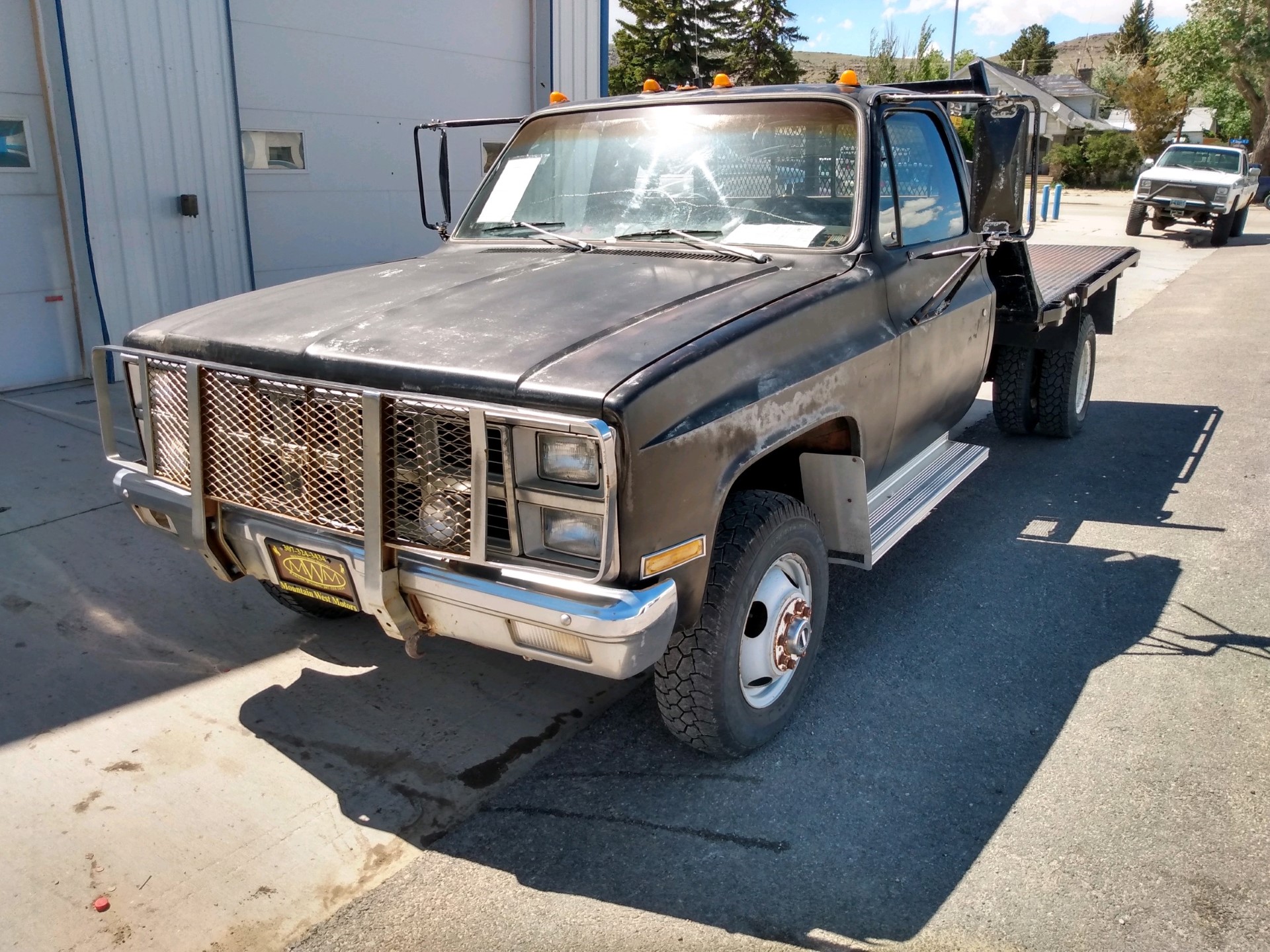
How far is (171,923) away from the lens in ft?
9.14

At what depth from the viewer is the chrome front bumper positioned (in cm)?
273

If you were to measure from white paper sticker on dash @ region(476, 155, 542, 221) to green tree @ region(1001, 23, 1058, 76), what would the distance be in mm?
91069

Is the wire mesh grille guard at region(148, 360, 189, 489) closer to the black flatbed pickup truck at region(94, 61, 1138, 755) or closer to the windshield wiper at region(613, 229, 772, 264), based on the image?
the black flatbed pickup truck at region(94, 61, 1138, 755)

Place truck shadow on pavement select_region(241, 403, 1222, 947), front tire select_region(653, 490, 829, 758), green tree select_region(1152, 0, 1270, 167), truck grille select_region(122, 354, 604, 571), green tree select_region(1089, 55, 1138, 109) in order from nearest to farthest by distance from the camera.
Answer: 1. truck grille select_region(122, 354, 604, 571)
2. truck shadow on pavement select_region(241, 403, 1222, 947)
3. front tire select_region(653, 490, 829, 758)
4. green tree select_region(1152, 0, 1270, 167)
5. green tree select_region(1089, 55, 1138, 109)

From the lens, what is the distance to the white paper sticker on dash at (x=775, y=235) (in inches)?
156

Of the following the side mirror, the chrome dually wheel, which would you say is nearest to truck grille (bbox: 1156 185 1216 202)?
the side mirror

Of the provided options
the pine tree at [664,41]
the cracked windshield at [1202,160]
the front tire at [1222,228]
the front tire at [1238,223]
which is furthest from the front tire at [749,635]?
the pine tree at [664,41]

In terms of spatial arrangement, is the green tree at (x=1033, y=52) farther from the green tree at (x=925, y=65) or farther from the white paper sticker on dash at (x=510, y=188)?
the white paper sticker on dash at (x=510, y=188)

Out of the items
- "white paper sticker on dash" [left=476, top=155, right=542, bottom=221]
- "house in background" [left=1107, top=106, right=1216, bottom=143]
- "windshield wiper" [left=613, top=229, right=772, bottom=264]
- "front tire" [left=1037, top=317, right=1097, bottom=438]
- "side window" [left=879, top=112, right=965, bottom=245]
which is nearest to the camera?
"windshield wiper" [left=613, top=229, right=772, bottom=264]

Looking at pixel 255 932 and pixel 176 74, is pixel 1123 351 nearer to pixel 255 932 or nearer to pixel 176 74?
pixel 176 74

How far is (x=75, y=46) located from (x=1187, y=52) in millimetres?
42958

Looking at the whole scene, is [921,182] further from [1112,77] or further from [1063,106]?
[1112,77]

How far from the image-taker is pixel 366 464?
9.54 ft

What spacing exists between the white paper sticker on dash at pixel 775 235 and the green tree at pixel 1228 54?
38124 millimetres
